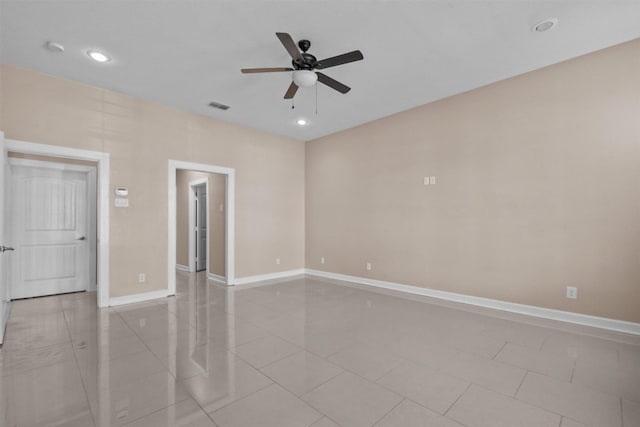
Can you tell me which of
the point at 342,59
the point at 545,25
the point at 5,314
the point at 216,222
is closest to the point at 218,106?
the point at 216,222

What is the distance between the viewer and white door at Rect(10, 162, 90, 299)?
4.45 meters

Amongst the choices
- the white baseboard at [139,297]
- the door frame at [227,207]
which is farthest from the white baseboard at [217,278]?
the white baseboard at [139,297]

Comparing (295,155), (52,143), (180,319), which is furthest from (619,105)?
(52,143)

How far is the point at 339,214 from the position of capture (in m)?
5.99

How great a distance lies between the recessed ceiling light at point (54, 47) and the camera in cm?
298

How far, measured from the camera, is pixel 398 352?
8.69ft

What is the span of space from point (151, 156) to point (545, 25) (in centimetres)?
518

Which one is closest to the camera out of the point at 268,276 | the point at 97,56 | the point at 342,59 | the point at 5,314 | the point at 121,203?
the point at 342,59

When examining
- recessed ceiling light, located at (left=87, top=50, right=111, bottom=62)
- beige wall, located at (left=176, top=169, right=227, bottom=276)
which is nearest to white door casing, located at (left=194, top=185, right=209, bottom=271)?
beige wall, located at (left=176, top=169, right=227, bottom=276)

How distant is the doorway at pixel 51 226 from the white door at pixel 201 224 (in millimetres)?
2150

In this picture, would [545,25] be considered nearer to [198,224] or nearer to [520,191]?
[520,191]

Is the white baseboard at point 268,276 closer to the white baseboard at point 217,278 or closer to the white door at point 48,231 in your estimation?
the white baseboard at point 217,278

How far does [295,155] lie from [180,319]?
4164mm

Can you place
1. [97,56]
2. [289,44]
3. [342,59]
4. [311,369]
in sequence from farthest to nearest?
1. [97,56]
2. [342,59]
3. [289,44]
4. [311,369]
